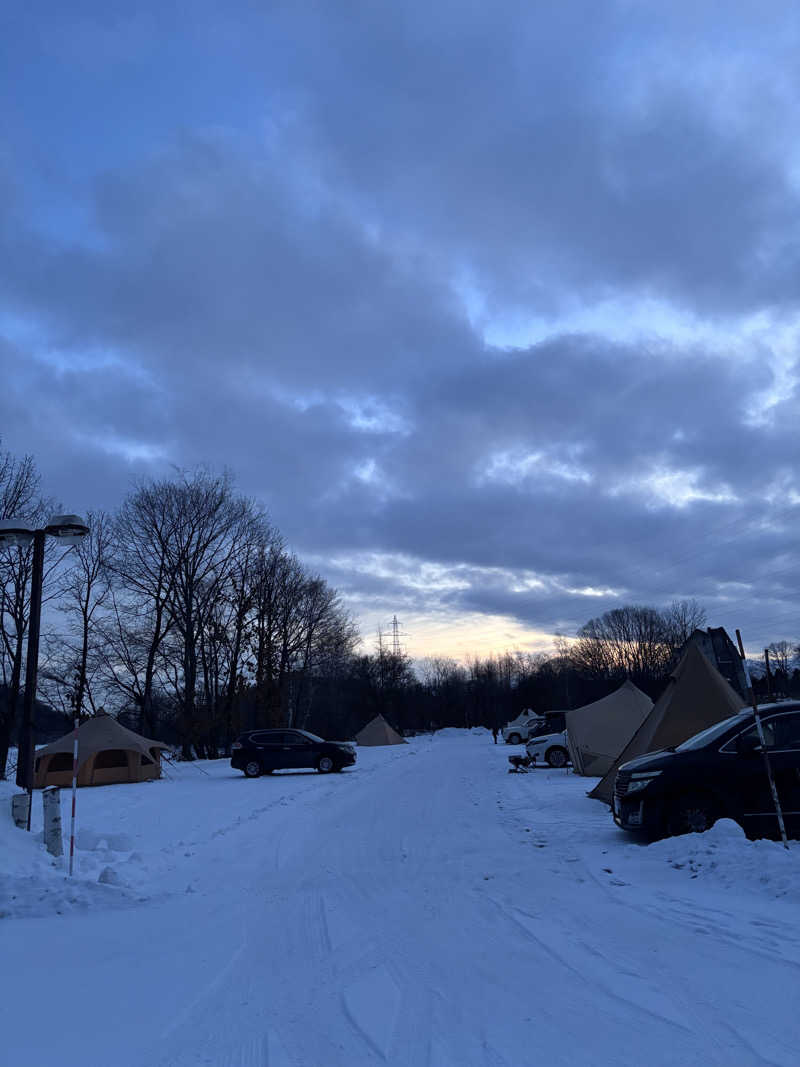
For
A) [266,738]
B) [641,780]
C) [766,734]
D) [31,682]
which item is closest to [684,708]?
[766,734]

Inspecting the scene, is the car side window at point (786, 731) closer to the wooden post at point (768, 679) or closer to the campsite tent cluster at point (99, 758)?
the wooden post at point (768, 679)

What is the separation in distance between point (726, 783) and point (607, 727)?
12.3 m

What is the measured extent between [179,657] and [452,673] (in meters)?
97.3

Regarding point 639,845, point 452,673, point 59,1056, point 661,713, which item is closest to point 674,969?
point 59,1056

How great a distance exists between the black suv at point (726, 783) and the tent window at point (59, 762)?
20423mm

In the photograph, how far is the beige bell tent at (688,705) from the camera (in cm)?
1352

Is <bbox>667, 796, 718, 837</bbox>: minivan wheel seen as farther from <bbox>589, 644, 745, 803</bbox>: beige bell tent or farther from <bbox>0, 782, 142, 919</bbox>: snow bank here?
<bbox>0, 782, 142, 919</bbox>: snow bank

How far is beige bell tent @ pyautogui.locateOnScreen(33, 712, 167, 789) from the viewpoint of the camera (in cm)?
2511

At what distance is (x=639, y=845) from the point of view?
10.4 metres

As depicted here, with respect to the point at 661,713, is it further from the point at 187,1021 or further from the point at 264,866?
the point at 187,1021

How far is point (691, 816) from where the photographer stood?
33.1 feet

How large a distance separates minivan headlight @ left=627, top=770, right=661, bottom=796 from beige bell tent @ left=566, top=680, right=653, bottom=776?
11.2m

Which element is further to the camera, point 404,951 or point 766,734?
point 766,734

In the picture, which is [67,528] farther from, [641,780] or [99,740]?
[99,740]
